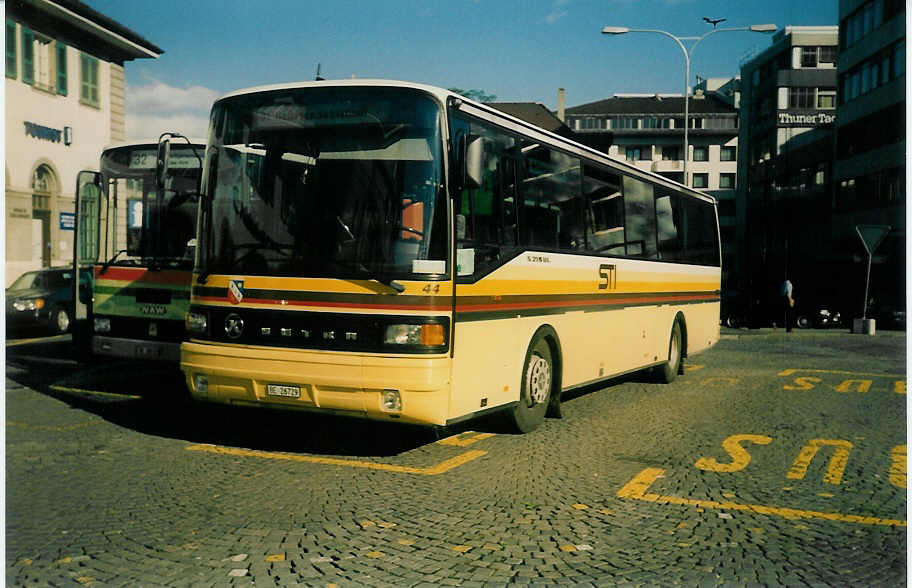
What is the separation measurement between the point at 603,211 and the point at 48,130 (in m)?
19.4

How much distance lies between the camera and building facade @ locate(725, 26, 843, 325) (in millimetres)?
39219

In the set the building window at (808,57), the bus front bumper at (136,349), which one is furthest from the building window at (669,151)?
the bus front bumper at (136,349)

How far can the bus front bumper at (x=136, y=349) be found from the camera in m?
11.3

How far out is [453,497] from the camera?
21.5 ft

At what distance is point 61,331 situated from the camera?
67.8 feet

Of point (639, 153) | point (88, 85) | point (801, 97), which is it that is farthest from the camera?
point (639, 153)

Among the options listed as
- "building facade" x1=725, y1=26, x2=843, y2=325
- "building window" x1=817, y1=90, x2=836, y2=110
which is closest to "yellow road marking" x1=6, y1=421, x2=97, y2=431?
"building facade" x1=725, y1=26, x2=843, y2=325

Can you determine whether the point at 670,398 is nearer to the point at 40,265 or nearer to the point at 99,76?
the point at 40,265

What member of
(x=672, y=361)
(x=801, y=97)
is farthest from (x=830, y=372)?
(x=801, y=97)

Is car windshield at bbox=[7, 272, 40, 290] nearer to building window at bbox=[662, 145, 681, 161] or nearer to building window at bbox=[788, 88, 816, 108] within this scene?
building window at bbox=[788, 88, 816, 108]

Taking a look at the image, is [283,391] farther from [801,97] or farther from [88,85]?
[801,97]

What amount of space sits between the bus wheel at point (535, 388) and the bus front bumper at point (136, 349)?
451 cm

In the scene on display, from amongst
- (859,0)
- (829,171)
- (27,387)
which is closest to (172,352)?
(27,387)

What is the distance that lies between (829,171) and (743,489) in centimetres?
5152
